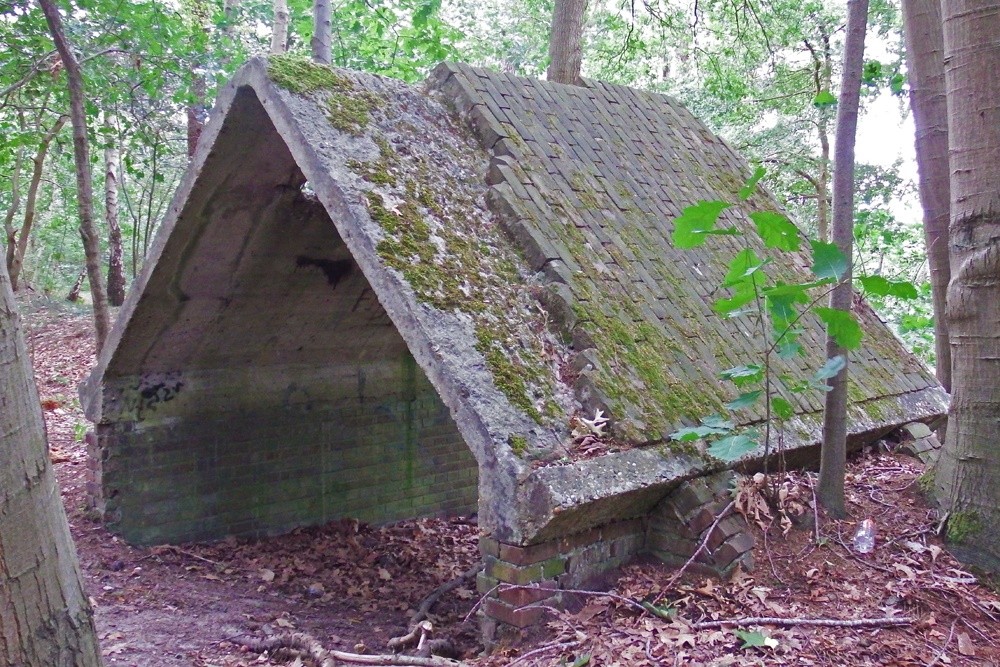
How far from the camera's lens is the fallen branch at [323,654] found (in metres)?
3.71

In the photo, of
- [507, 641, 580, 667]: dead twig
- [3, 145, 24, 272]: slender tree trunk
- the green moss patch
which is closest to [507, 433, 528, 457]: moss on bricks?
the green moss patch

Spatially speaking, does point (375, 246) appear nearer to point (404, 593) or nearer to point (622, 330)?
point (622, 330)

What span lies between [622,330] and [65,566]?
312cm

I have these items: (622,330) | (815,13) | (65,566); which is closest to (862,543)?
(622,330)

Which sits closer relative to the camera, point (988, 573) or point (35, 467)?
point (35, 467)

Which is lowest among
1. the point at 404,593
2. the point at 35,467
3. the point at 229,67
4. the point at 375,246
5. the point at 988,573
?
the point at 404,593

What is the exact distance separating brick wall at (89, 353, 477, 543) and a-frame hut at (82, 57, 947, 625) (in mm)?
21

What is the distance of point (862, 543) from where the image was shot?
13.2 ft

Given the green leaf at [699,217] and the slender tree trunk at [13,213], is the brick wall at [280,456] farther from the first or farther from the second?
the slender tree trunk at [13,213]

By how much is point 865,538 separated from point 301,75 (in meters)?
3.92

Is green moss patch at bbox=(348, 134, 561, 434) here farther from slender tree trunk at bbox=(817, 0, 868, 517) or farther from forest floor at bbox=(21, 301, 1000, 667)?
slender tree trunk at bbox=(817, 0, 868, 517)

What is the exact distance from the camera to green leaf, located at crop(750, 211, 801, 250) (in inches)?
142

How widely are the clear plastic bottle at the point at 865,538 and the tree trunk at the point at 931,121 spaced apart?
7.65 feet

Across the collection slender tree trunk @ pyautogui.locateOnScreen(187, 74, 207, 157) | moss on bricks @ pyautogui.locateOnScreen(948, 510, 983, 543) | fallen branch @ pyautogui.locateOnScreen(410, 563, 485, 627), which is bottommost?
fallen branch @ pyautogui.locateOnScreen(410, 563, 485, 627)
